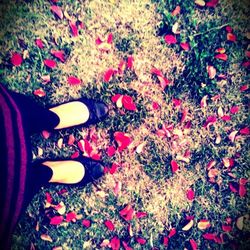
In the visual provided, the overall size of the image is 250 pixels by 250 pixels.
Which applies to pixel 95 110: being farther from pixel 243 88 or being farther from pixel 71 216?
pixel 243 88

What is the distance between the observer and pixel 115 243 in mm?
2443

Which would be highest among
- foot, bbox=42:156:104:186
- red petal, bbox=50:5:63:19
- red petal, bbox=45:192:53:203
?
red petal, bbox=50:5:63:19

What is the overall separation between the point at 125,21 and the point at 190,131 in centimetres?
113

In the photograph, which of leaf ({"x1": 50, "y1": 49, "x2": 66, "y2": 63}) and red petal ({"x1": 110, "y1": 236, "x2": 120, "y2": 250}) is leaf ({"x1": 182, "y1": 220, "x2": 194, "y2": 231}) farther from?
leaf ({"x1": 50, "y1": 49, "x2": 66, "y2": 63})

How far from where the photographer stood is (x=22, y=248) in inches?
96.4

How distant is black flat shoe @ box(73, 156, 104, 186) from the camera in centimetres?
238

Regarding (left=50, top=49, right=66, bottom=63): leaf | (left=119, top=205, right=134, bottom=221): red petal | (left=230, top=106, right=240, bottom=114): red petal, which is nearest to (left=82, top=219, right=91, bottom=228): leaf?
(left=119, top=205, right=134, bottom=221): red petal

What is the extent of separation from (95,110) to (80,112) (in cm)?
13

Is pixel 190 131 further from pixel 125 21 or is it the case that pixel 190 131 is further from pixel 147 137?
pixel 125 21

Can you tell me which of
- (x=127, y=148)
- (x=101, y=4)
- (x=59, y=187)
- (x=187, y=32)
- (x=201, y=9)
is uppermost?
(x=101, y=4)

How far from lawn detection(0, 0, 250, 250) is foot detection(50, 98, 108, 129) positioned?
79 millimetres

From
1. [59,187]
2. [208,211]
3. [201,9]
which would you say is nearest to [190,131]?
[208,211]

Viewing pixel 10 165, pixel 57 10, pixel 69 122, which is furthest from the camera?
pixel 57 10

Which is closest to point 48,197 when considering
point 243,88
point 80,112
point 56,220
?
point 56,220
